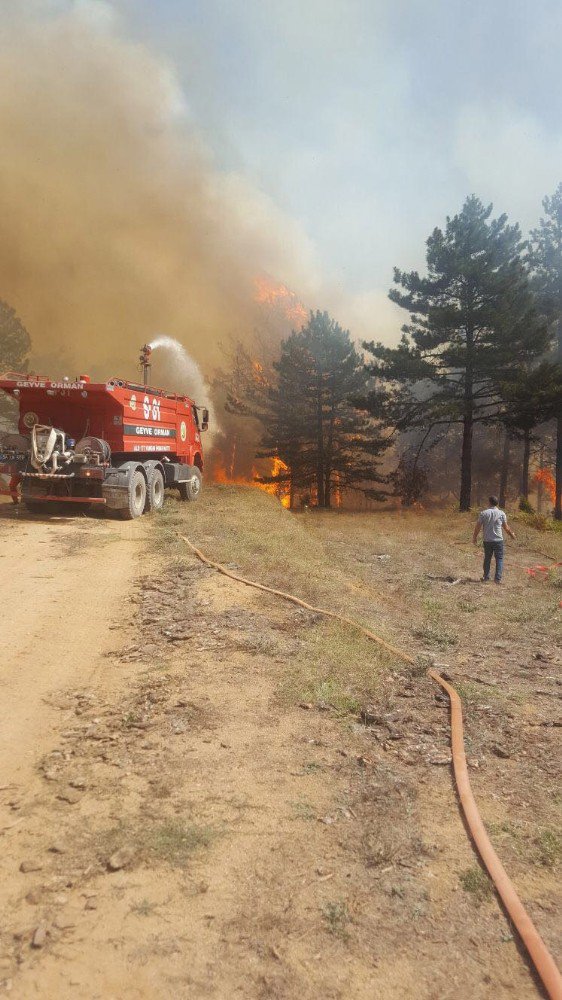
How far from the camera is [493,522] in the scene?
36.7 feet

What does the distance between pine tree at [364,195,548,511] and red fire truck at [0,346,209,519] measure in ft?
46.0

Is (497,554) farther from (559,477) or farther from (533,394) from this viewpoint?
(559,477)

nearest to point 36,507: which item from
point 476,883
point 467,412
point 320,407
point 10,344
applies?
point 476,883

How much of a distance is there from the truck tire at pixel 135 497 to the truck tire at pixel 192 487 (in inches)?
164

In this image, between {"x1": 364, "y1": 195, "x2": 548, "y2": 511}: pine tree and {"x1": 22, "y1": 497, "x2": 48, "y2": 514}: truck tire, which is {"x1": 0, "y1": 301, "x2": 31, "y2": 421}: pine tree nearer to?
{"x1": 22, "y1": 497, "x2": 48, "y2": 514}: truck tire

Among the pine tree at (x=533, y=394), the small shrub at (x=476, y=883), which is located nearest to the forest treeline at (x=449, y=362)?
the pine tree at (x=533, y=394)

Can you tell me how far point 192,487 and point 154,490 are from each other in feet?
12.7

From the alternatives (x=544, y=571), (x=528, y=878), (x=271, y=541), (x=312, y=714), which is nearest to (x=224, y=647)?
(x=312, y=714)

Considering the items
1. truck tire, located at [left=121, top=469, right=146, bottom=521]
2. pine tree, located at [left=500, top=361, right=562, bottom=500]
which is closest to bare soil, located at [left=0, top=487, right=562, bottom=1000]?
truck tire, located at [left=121, top=469, right=146, bottom=521]

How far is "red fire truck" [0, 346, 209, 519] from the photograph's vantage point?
13359mm

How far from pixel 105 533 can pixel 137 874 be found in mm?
9970

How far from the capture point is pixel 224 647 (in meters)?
6.26

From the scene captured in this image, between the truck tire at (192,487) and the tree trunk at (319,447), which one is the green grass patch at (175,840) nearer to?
the truck tire at (192,487)

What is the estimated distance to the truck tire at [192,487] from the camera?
19344 mm
